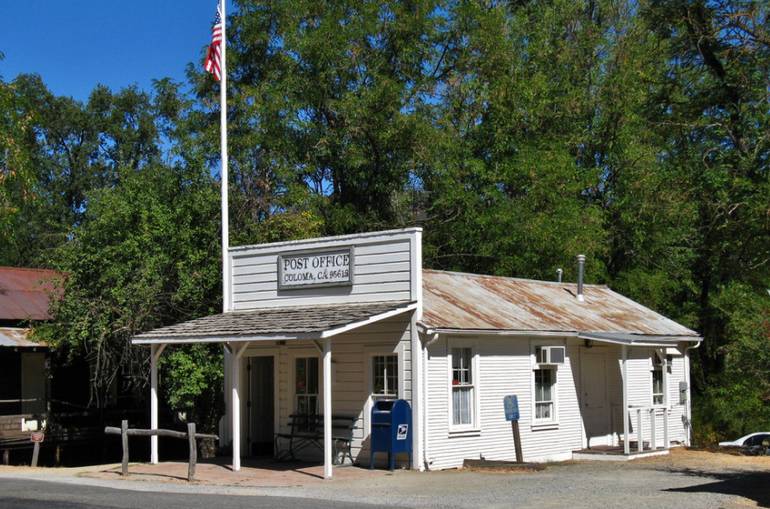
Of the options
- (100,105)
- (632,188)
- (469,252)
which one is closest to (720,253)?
(632,188)

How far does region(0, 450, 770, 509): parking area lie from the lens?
13.2 meters

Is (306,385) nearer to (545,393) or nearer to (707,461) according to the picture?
(545,393)

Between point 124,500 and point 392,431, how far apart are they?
5313 millimetres

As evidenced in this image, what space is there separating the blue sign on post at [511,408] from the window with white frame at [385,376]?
2.08 m

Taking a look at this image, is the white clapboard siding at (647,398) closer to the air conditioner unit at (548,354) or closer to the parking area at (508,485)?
the air conditioner unit at (548,354)

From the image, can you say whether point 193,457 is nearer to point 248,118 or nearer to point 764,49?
point 764,49

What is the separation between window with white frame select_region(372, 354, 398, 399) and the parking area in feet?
4.63

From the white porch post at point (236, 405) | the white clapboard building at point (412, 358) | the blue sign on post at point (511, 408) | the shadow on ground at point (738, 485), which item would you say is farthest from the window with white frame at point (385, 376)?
the shadow on ground at point (738, 485)

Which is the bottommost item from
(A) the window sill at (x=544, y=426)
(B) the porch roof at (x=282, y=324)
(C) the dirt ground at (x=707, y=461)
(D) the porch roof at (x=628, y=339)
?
(C) the dirt ground at (x=707, y=461)

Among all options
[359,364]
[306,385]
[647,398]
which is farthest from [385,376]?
[647,398]

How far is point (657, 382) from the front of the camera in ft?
78.0

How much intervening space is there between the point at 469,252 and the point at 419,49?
703 centimetres

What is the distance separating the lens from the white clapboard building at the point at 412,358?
1750 cm

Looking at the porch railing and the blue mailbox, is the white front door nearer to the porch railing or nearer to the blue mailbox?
the porch railing
